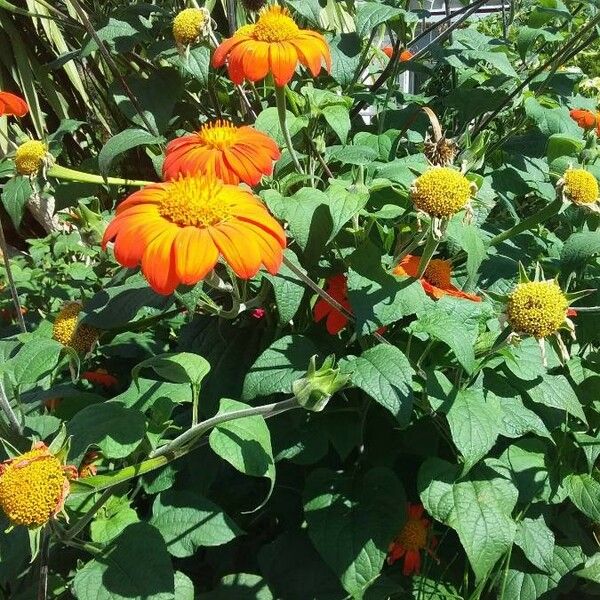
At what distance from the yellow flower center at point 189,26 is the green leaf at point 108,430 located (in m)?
0.73

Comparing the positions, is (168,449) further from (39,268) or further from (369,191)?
(39,268)

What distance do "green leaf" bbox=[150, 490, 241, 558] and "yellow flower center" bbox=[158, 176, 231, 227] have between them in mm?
489

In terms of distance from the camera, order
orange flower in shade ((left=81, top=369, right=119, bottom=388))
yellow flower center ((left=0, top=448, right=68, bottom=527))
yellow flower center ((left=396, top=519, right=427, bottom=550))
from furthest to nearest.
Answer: orange flower in shade ((left=81, top=369, right=119, bottom=388))
yellow flower center ((left=396, top=519, right=427, bottom=550))
yellow flower center ((left=0, top=448, right=68, bottom=527))

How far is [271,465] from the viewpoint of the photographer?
3.15ft

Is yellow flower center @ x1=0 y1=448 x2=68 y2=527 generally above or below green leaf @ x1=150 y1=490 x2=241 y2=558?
above

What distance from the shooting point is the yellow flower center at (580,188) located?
3.58 ft

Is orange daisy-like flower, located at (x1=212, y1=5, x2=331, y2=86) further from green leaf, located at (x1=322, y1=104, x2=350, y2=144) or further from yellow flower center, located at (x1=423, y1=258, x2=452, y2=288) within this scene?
yellow flower center, located at (x1=423, y1=258, x2=452, y2=288)

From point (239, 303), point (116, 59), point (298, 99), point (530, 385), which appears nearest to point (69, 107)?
point (116, 59)

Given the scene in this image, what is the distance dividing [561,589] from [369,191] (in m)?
0.76

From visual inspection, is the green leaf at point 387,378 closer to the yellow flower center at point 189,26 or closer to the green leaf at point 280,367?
the green leaf at point 280,367

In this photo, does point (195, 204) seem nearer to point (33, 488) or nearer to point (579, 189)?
point (33, 488)

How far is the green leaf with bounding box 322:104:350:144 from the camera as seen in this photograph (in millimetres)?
1229

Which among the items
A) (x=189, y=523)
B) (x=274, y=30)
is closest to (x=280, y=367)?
(x=189, y=523)

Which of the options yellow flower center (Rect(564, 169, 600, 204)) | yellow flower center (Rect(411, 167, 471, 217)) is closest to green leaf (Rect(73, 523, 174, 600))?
yellow flower center (Rect(411, 167, 471, 217))
